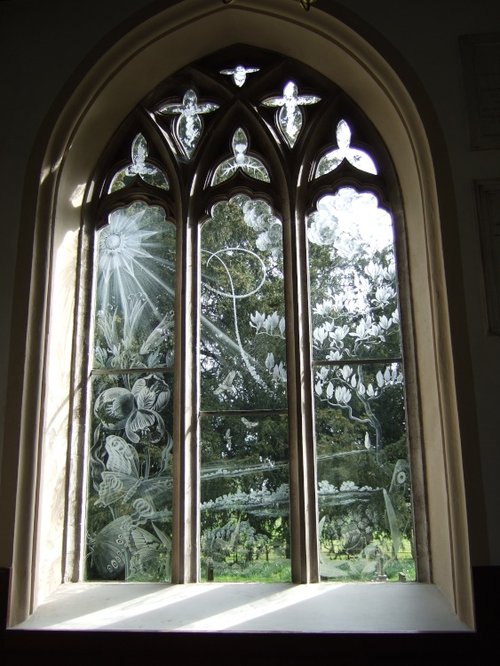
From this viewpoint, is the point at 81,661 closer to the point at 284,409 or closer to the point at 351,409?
the point at 284,409

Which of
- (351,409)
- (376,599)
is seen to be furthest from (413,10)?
(376,599)

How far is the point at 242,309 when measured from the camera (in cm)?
328

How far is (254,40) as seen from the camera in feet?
11.6

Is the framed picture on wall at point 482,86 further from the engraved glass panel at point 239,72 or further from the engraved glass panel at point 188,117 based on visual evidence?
the engraved glass panel at point 188,117

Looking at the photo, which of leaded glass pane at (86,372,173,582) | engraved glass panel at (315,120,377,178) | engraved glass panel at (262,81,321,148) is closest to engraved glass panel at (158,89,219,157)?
engraved glass panel at (262,81,321,148)

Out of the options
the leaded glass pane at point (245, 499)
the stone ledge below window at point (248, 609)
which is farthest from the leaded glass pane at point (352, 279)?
the stone ledge below window at point (248, 609)

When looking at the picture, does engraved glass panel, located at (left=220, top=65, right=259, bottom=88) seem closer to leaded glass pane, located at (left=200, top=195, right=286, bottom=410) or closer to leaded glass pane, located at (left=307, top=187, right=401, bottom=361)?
leaded glass pane, located at (left=200, top=195, right=286, bottom=410)

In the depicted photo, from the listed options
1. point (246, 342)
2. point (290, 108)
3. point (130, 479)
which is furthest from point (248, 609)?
point (290, 108)

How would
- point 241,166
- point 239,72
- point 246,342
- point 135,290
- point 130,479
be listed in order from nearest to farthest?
point 130,479 < point 246,342 < point 135,290 < point 241,166 < point 239,72

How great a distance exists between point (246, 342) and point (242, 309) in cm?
16

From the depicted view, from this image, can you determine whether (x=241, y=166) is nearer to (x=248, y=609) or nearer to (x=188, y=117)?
(x=188, y=117)

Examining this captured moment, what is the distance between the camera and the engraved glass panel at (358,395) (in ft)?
9.67

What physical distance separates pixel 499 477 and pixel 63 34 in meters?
2.68

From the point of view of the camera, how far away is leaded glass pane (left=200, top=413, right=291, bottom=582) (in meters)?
2.97
